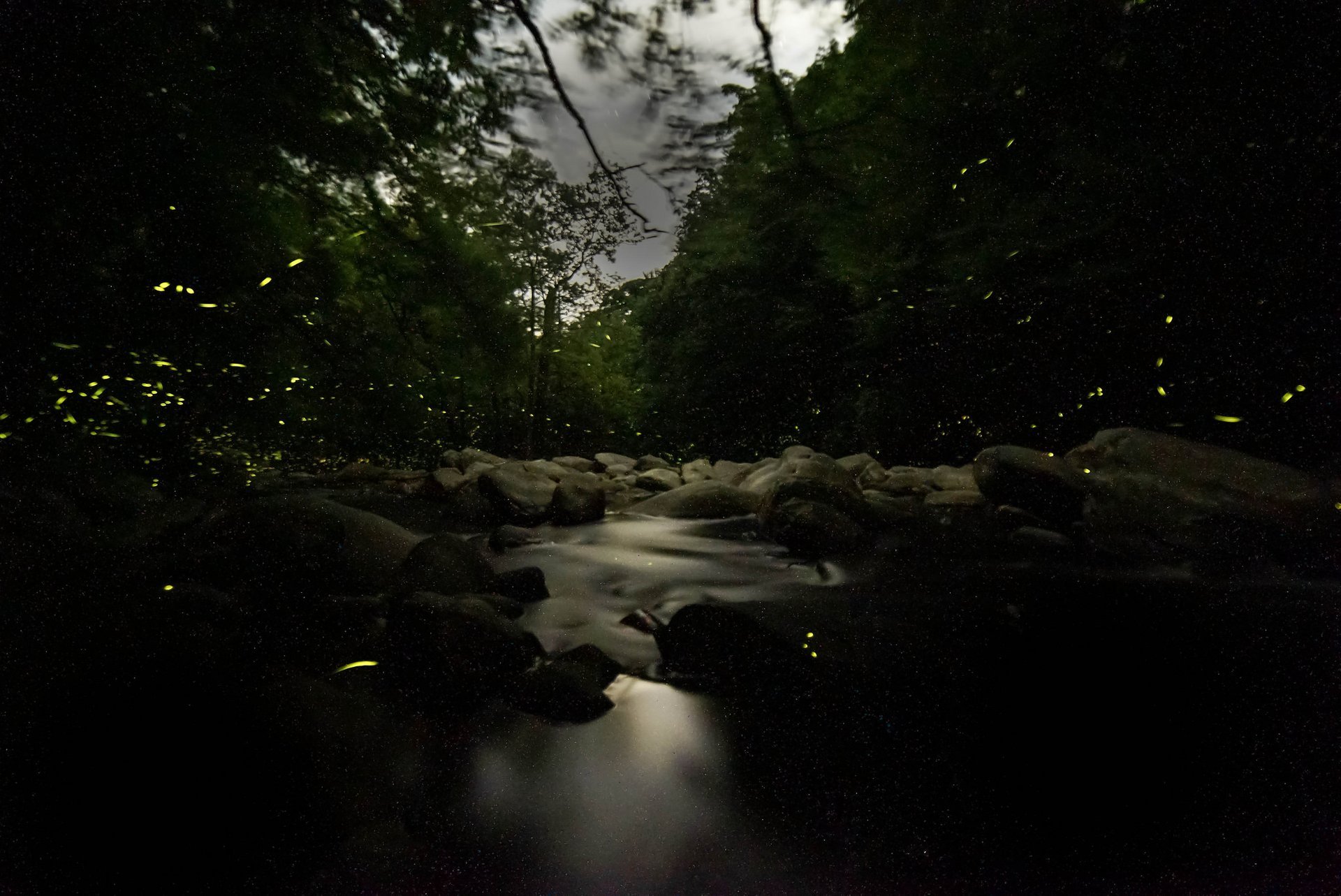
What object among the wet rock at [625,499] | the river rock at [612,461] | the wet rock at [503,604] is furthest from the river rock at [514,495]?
the wet rock at [503,604]

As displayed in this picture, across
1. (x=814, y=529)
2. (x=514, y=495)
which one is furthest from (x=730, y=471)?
(x=514, y=495)

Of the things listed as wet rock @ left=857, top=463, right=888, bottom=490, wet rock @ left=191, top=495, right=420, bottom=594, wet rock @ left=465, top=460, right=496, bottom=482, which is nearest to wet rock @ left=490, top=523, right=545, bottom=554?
wet rock @ left=465, top=460, right=496, bottom=482

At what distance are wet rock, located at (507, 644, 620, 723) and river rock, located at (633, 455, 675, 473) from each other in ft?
13.6

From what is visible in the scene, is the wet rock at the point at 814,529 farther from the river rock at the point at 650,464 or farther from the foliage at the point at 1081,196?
the river rock at the point at 650,464

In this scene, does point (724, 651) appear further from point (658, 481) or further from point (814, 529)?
point (658, 481)

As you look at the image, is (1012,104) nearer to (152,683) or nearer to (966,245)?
(966,245)

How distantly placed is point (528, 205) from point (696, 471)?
11.9ft

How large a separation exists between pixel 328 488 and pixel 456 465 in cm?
70

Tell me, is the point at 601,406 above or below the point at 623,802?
above

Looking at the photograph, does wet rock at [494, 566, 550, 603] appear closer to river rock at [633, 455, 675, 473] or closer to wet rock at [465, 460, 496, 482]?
wet rock at [465, 460, 496, 482]

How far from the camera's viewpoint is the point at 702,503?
371 centimetres

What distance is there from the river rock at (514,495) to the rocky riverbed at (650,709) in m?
1.06

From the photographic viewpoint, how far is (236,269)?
170 cm

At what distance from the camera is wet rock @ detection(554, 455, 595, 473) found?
3832 millimetres
